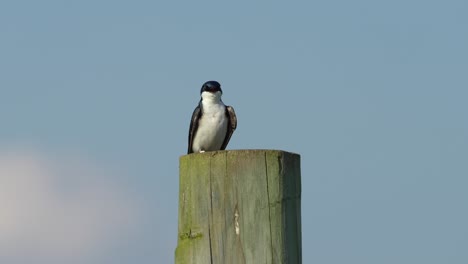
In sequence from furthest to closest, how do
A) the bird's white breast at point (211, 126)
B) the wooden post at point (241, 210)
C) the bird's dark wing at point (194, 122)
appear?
1. the bird's dark wing at point (194, 122)
2. the bird's white breast at point (211, 126)
3. the wooden post at point (241, 210)

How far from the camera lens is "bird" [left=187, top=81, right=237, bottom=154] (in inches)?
403

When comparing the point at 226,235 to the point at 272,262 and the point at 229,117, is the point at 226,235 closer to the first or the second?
the point at 272,262

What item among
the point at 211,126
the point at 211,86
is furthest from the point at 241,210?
the point at 211,86

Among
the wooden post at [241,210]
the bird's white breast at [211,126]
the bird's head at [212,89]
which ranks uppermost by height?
the bird's head at [212,89]

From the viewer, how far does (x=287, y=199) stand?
4137 millimetres

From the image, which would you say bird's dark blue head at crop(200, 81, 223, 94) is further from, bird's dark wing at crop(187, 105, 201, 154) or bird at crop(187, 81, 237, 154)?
bird's dark wing at crop(187, 105, 201, 154)

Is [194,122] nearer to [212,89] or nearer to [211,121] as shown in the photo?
[211,121]

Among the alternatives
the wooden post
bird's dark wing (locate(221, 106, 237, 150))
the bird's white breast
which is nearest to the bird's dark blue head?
the bird's white breast

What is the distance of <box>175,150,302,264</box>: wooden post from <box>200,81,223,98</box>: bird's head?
6079mm

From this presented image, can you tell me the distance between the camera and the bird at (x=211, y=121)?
10.2 metres

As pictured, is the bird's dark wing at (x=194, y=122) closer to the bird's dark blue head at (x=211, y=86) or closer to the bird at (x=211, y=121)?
the bird at (x=211, y=121)

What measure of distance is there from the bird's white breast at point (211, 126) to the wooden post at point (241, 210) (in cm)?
597

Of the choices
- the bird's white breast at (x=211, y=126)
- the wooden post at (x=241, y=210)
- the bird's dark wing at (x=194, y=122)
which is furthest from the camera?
the bird's dark wing at (x=194, y=122)

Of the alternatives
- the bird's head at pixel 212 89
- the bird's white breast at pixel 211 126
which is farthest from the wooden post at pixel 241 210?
the bird's head at pixel 212 89
